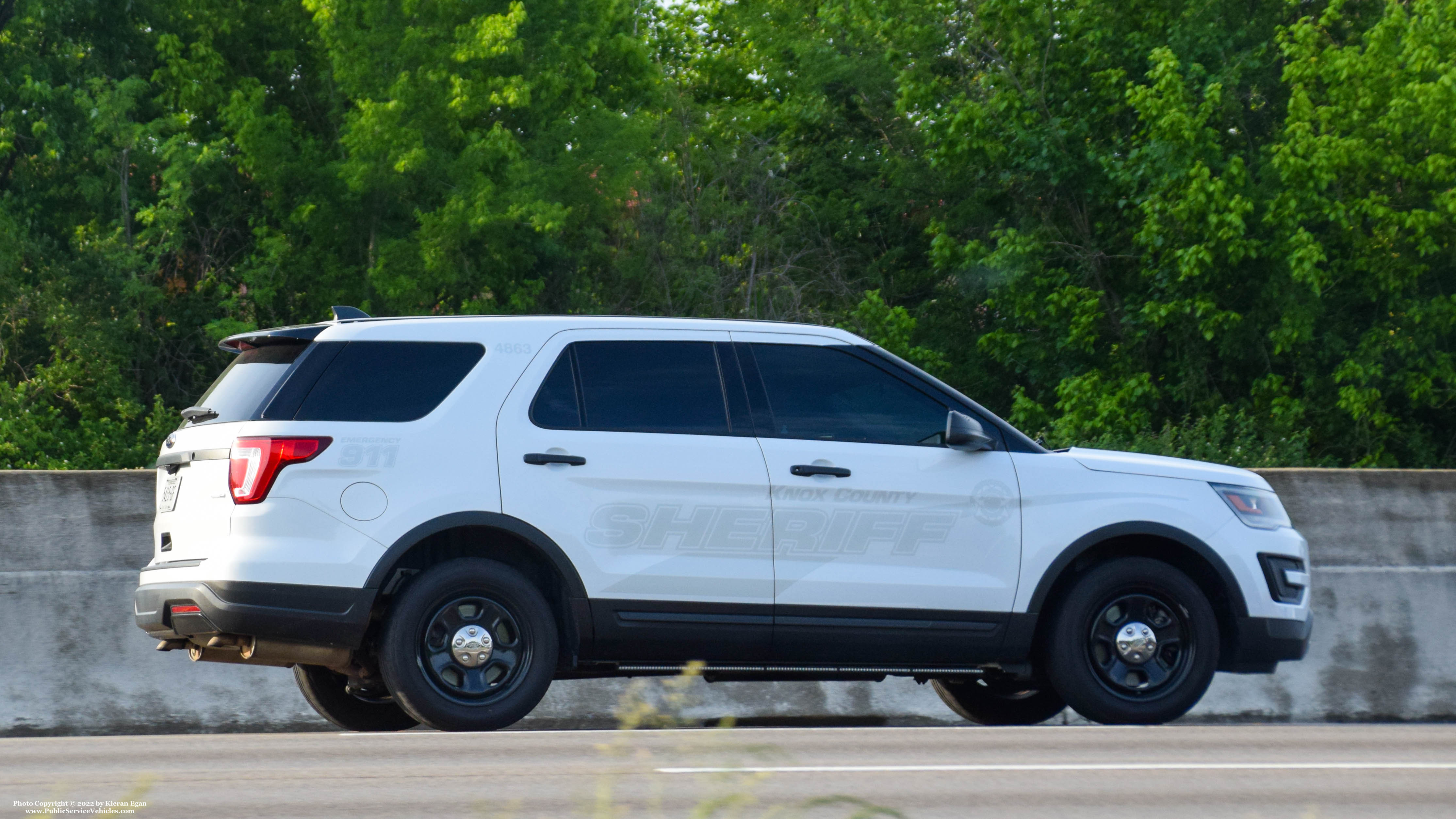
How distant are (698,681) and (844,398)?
1.87 metres

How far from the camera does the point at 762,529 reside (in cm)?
721

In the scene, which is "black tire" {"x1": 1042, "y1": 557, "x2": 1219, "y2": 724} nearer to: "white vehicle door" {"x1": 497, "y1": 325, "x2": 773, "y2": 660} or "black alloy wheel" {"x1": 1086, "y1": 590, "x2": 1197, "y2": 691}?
"black alloy wheel" {"x1": 1086, "y1": 590, "x2": 1197, "y2": 691}

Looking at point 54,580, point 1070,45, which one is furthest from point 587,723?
point 1070,45

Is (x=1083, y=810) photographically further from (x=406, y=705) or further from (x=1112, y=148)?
(x=1112, y=148)

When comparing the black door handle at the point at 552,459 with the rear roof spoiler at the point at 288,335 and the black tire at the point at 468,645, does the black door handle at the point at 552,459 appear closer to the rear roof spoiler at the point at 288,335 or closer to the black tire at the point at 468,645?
the black tire at the point at 468,645

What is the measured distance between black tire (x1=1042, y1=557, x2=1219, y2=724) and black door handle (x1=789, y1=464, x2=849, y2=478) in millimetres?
1201

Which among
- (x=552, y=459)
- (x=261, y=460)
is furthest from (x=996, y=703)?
(x=261, y=460)

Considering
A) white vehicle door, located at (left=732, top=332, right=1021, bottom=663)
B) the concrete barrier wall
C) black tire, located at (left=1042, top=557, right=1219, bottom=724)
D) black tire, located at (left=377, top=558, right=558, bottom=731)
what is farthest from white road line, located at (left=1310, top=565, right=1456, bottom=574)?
black tire, located at (left=377, top=558, right=558, bottom=731)

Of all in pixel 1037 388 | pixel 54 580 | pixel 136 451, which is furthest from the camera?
pixel 1037 388

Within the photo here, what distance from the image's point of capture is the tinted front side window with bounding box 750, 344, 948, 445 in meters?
7.49

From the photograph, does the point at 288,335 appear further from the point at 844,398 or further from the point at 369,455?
the point at 844,398

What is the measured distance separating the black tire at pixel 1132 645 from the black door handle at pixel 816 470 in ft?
3.94

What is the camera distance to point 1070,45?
27312 millimetres

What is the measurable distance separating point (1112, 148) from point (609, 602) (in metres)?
21.5
